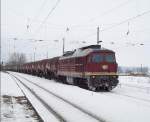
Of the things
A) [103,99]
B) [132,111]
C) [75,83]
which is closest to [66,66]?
[75,83]

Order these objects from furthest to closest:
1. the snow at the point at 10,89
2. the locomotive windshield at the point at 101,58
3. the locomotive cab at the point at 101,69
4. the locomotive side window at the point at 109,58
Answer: the locomotive side window at the point at 109,58 → the locomotive windshield at the point at 101,58 → the locomotive cab at the point at 101,69 → the snow at the point at 10,89

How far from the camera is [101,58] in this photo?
79.8 feet

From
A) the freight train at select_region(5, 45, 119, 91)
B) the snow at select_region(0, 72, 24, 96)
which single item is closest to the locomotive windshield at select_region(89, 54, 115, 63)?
the freight train at select_region(5, 45, 119, 91)

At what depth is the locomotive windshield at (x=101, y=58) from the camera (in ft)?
79.0

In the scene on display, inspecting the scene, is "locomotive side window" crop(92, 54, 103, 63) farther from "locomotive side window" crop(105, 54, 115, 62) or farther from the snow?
the snow

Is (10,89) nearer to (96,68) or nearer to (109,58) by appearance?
(96,68)

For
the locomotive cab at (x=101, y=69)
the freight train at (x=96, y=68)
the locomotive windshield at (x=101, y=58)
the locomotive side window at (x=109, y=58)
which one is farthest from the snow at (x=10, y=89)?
the locomotive side window at (x=109, y=58)

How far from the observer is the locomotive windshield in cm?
2408

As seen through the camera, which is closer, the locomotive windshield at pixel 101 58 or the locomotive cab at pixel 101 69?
the locomotive cab at pixel 101 69

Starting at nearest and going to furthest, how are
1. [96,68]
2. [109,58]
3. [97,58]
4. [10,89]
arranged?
[96,68] → [97,58] → [109,58] → [10,89]

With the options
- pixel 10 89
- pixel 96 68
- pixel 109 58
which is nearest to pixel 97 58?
pixel 96 68

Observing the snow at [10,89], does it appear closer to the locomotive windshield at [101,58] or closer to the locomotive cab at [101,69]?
the locomotive cab at [101,69]

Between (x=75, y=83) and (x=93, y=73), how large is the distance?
489 cm

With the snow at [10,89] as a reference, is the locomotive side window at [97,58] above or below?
above
